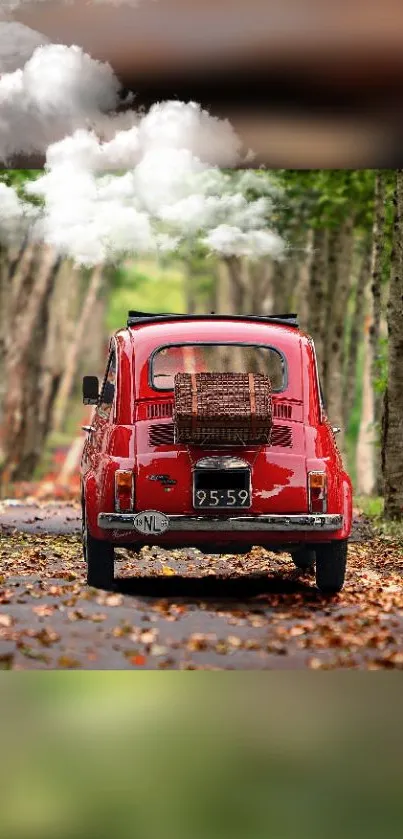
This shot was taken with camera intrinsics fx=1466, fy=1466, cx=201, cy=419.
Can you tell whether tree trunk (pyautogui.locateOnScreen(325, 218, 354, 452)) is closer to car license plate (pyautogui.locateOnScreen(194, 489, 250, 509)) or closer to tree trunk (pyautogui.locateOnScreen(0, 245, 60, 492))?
tree trunk (pyautogui.locateOnScreen(0, 245, 60, 492))

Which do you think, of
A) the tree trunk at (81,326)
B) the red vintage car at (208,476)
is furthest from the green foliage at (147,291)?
the red vintage car at (208,476)

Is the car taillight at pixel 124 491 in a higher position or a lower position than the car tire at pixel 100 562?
higher

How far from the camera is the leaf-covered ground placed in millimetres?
8047

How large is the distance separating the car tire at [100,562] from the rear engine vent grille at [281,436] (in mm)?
1310

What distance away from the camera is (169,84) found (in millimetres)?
10242

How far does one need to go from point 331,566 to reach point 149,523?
136 cm

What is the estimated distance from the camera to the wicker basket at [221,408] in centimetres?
916

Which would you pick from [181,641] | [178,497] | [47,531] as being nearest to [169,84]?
[178,497]

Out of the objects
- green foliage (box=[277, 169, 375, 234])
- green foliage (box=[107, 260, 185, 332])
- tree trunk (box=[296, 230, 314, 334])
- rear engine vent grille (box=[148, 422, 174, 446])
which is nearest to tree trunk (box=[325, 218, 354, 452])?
green foliage (box=[277, 169, 375, 234])

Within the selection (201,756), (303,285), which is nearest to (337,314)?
(303,285)

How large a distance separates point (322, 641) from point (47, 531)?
587 centimetres

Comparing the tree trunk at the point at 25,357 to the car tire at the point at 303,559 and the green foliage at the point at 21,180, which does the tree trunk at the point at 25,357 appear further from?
the car tire at the point at 303,559

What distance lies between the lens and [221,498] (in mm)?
9320

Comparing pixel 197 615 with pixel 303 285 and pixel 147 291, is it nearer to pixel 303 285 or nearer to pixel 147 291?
pixel 303 285
